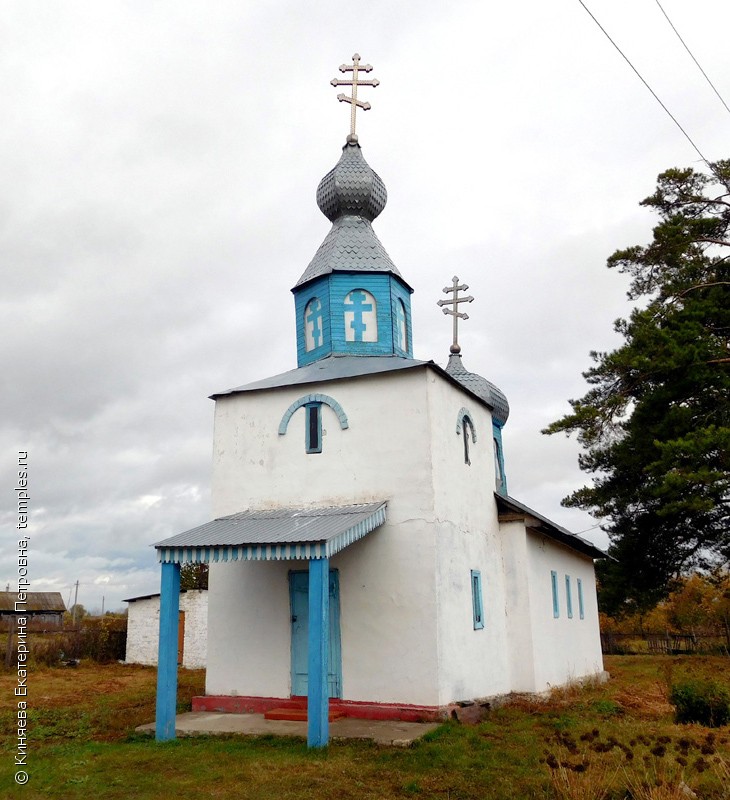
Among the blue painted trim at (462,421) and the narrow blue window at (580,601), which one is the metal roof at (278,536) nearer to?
the blue painted trim at (462,421)

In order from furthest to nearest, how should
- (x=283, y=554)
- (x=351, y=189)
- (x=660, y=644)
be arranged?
(x=660, y=644) → (x=351, y=189) → (x=283, y=554)

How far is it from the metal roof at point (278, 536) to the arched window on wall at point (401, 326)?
Result: 4.25 metres

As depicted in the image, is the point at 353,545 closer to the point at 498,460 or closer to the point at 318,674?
the point at 318,674

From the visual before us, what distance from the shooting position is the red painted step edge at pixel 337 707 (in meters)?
10.6

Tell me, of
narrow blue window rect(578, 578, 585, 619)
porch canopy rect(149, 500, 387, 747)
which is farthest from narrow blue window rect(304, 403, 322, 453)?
narrow blue window rect(578, 578, 585, 619)

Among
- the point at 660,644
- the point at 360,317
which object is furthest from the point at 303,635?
the point at 660,644

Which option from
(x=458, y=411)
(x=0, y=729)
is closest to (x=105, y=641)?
(x=0, y=729)

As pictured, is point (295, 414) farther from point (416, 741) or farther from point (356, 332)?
point (416, 741)

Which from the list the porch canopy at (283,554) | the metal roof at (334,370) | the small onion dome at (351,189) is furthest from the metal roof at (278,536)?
the small onion dome at (351,189)

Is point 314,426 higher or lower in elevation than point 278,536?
higher

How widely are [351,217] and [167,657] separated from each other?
971 cm

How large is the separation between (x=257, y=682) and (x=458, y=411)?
5.57 metres

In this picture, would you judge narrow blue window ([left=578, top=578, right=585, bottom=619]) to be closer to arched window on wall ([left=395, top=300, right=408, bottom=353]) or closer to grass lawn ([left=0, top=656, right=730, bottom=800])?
grass lawn ([left=0, top=656, right=730, bottom=800])

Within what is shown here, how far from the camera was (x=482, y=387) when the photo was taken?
2084cm
